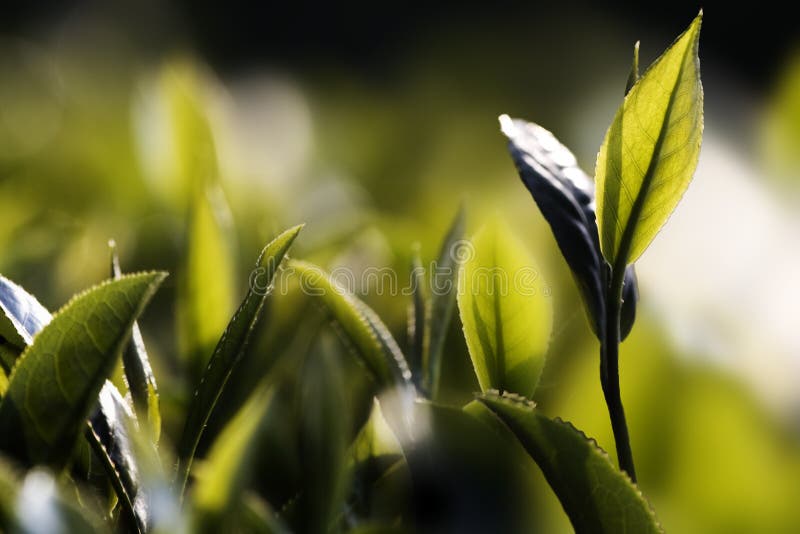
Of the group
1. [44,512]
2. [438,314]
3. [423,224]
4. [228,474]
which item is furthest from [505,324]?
[423,224]

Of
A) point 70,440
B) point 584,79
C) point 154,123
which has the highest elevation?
point 584,79

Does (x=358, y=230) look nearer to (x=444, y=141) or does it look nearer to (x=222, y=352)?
(x=222, y=352)

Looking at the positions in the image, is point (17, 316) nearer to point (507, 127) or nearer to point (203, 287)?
point (203, 287)

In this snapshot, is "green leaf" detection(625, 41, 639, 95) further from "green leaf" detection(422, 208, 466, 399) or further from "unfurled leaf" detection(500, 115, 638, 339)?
"green leaf" detection(422, 208, 466, 399)

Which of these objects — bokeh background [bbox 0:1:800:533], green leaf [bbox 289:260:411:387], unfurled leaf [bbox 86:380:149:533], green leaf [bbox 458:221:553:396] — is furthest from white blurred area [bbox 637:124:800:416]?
unfurled leaf [bbox 86:380:149:533]

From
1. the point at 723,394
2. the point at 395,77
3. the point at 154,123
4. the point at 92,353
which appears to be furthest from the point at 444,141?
the point at 395,77
